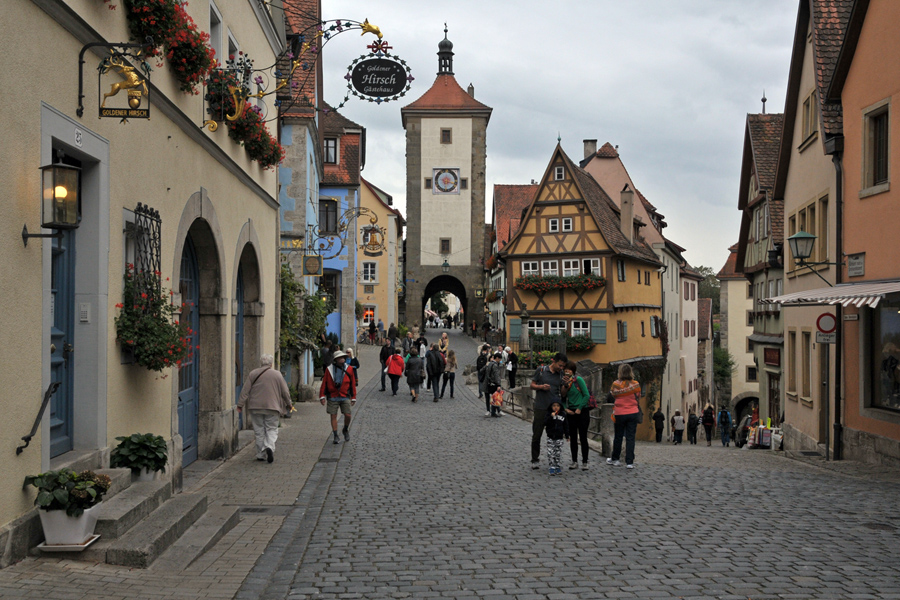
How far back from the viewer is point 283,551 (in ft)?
23.7

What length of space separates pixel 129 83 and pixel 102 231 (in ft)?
3.86

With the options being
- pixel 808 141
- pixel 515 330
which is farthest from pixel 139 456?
pixel 515 330

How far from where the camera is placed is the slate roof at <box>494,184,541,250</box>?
58562mm

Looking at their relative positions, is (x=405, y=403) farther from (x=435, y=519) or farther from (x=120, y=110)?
(x=120, y=110)

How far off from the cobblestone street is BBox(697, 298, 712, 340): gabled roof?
49831 mm

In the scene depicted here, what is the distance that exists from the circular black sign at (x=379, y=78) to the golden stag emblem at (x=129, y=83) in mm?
5671

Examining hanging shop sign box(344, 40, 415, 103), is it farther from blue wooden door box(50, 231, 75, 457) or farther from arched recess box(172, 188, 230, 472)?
blue wooden door box(50, 231, 75, 457)

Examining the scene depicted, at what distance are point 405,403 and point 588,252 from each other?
14.6 meters

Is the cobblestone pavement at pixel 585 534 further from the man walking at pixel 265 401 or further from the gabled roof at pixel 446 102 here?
the gabled roof at pixel 446 102

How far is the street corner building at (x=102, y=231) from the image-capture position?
18.5 ft

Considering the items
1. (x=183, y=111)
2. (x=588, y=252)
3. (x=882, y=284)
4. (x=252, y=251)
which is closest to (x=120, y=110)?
(x=183, y=111)

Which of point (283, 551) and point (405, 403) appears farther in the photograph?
point (405, 403)

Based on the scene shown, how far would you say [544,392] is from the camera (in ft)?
39.9

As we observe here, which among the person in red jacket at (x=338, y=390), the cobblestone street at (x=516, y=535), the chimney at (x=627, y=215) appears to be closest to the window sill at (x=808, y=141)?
the cobblestone street at (x=516, y=535)
